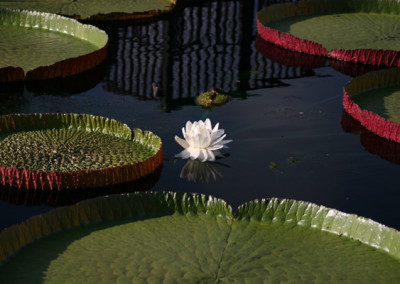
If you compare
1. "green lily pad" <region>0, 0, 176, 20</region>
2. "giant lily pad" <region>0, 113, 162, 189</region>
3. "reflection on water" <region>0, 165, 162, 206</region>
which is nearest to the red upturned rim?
"giant lily pad" <region>0, 113, 162, 189</region>

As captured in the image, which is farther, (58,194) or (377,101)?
(377,101)

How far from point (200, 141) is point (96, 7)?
367cm

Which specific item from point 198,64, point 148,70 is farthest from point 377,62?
point 148,70

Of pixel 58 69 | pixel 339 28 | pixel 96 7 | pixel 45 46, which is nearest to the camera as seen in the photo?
pixel 58 69

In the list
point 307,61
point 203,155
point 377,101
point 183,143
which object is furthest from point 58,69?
point 377,101

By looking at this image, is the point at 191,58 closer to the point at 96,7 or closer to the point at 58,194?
the point at 96,7

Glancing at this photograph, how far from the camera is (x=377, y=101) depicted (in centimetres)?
486

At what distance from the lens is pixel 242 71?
220 inches

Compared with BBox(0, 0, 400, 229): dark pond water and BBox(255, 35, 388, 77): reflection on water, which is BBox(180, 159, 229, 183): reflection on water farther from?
BBox(255, 35, 388, 77): reflection on water

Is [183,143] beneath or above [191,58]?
above

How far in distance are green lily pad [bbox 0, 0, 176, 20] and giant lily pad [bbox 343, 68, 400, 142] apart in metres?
2.85

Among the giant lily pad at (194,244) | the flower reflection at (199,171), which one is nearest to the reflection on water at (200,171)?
the flower reflection at (199,171)

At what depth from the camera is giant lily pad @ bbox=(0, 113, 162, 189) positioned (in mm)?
3533

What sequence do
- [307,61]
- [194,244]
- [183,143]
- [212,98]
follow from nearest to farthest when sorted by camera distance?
1. [194,244]
2. [183,143]
3. [212,98]
4. [307,61]
